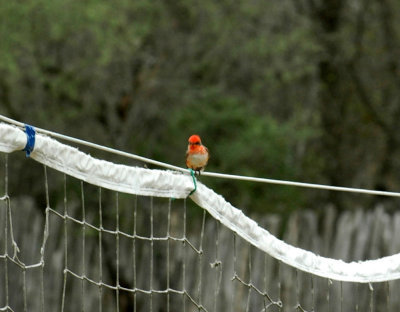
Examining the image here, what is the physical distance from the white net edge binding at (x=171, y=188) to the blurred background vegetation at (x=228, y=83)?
573 cm

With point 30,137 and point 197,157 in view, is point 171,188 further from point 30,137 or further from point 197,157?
point 197,157

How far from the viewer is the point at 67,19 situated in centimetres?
971

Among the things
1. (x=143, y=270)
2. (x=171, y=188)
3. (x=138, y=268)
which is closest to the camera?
(x=171, y=188)

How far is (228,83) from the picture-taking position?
44.5 ft

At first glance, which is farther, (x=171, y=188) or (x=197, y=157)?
(x=197, y=157)

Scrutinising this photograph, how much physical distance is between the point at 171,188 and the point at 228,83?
32.0 ft

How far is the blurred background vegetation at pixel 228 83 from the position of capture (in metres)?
10.2

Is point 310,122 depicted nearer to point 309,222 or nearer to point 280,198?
point 280,198

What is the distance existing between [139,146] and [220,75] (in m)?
2.29

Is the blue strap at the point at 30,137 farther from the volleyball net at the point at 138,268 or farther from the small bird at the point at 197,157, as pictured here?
the volleyball net at the point at 138,268

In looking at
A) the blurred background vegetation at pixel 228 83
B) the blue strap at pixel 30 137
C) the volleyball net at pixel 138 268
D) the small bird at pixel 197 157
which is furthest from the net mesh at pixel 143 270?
the blue strap at pixel 30 137

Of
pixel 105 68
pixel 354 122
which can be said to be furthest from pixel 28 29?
pixel 354 122

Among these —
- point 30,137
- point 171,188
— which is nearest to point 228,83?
point 171,188

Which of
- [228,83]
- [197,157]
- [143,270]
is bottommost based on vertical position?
[143,270]
